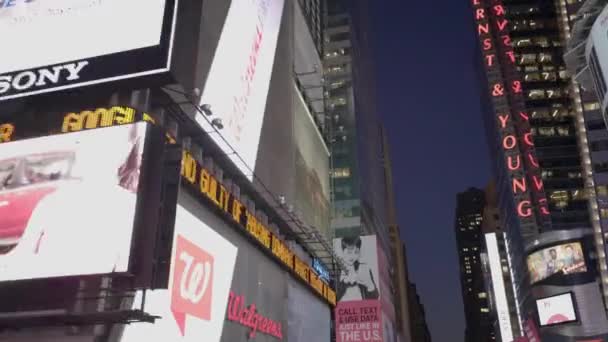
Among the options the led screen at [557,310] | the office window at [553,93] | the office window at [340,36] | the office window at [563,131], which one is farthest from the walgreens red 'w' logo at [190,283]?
the office window at [553,93]

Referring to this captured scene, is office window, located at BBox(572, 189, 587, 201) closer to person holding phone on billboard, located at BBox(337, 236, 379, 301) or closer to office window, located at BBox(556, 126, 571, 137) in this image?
office window, located at BBox(556, 126, 571, 137)

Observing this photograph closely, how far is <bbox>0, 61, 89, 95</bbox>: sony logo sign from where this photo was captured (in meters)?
14.2

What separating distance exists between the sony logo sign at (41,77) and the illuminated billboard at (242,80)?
3.79 m

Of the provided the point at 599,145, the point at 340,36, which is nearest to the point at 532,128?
the point at 599,145

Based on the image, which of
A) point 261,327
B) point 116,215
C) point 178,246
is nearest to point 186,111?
point 178,246

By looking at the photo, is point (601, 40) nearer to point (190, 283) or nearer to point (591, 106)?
point (190, 283)

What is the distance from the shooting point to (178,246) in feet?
48.0

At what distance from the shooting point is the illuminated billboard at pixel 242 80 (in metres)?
18.4

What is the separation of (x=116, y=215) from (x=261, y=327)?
11.5m

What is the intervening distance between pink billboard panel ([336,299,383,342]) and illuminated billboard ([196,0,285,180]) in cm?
1741

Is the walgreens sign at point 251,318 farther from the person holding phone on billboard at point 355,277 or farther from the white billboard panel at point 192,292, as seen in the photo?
the person holding phone on billboard at point 355,277

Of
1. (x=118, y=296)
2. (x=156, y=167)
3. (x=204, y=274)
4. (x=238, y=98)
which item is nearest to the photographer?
(x=118, y=296)

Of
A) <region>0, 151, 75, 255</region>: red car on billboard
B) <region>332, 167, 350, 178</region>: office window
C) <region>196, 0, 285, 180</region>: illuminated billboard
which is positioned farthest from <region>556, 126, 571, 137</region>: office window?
<region>0, 151, 75, 255</region>: red car on billboard

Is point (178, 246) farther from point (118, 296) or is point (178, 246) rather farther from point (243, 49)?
point (243, 49)
